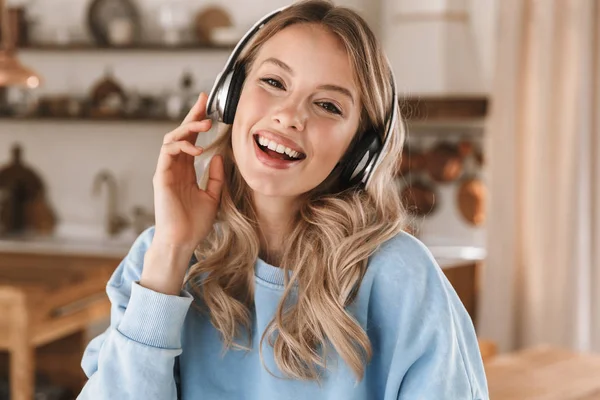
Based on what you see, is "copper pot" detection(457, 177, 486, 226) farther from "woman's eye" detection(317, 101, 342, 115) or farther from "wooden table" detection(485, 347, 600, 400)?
"woman's eye" detection(317, 101, 342, 115)

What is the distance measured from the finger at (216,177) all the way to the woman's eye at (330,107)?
0.75 feet

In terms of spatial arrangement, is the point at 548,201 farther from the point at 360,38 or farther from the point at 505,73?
the point at 360,38

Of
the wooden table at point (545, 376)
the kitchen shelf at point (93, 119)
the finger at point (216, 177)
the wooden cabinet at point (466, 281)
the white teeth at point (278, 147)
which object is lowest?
the wooden cabinet at point (466, 281)

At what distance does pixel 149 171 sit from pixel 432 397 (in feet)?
13.4

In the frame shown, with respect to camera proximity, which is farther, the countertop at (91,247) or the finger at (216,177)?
the countertop at (91,247)

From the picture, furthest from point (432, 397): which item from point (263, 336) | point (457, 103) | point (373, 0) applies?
point (373, 0)

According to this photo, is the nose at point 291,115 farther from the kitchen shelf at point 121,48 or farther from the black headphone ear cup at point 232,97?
the kitchen shelf at point 121,48

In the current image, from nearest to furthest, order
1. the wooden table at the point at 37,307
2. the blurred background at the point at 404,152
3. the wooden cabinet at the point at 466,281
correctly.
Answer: the wooden table at the point at 37,307 < the blurred background at the point at 404,152 < the wooden cabinet at the point at 466,281

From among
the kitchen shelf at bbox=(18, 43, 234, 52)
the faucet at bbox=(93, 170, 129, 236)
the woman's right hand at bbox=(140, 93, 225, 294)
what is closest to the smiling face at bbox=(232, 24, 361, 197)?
the woman's right hand at bbox=(140, 93, 225, 294)

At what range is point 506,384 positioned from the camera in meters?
1.88

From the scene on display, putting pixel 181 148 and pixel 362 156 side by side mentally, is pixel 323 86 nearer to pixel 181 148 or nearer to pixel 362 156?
pixel 362 156

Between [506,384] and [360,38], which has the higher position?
[360,38]

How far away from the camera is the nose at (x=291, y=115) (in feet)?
3.94

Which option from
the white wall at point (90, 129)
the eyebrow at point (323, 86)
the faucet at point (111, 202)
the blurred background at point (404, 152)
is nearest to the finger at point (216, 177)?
the eyebrow at point (323, 86)
